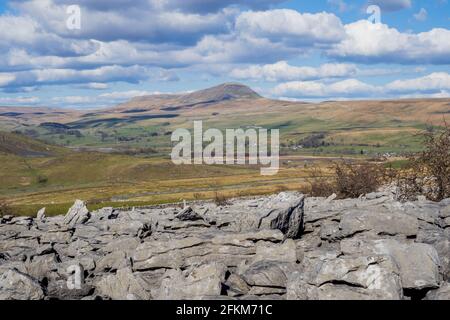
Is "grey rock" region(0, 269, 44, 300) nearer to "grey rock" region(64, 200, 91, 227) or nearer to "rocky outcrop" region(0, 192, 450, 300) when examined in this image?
"rocky outcrop" region(0, 192, 450, 300)

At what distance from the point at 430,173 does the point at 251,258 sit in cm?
2383

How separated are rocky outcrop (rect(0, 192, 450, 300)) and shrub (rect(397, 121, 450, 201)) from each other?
11505 mm

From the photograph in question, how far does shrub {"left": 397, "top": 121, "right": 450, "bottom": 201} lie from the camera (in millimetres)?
38438

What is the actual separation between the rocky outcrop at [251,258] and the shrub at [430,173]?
11.5 m

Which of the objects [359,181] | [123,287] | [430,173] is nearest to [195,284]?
[123,287]

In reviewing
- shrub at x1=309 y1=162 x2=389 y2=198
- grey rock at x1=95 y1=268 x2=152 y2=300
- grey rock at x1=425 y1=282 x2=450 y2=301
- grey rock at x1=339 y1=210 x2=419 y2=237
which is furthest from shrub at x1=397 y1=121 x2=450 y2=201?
grey rock at x1=95 y1=268 x2=152 y2=300

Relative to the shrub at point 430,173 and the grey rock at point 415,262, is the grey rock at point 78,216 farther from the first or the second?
the grey rock at point 415,262

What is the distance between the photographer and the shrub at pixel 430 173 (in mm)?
38438

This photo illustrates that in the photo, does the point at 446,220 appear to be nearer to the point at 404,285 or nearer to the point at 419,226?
the point at 419,226

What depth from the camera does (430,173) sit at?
1612 inches

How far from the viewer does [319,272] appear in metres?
17.0

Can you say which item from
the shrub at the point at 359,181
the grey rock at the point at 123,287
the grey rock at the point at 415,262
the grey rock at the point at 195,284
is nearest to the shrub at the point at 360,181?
the shrub at the point at 359,181
